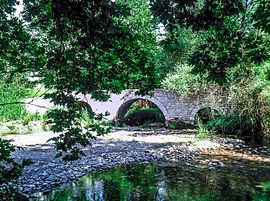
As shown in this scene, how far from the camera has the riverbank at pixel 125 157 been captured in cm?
728

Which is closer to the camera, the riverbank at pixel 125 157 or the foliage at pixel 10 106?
the riverbank at pixel 125 157

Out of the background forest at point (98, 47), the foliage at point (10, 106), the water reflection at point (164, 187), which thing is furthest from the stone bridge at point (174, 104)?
the background forest at point (98, 47)

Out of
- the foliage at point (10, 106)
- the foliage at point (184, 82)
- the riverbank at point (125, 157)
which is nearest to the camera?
the riverbank at point (125, 157)

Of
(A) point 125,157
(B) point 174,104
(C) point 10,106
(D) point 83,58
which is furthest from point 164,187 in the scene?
(B) point 174,104

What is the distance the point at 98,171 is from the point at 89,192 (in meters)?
1.77

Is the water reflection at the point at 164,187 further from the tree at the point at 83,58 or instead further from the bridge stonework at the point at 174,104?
the bridge stonework at the point at 174,104

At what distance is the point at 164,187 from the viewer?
6.93 metres

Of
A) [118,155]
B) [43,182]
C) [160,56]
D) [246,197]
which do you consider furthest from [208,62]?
→ [160,56]

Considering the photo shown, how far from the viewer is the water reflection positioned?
6.19 m

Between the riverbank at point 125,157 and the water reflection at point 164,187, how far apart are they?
19.2 inches

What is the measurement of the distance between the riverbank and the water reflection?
19.2 inches

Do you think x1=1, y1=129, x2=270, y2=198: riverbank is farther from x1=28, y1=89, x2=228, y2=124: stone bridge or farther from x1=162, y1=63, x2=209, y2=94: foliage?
x1=28, y1=89, x2=228, y2=124: stone bridge

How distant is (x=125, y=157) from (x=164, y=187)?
3314 mm

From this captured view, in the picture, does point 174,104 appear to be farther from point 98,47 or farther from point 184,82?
point 98,47
